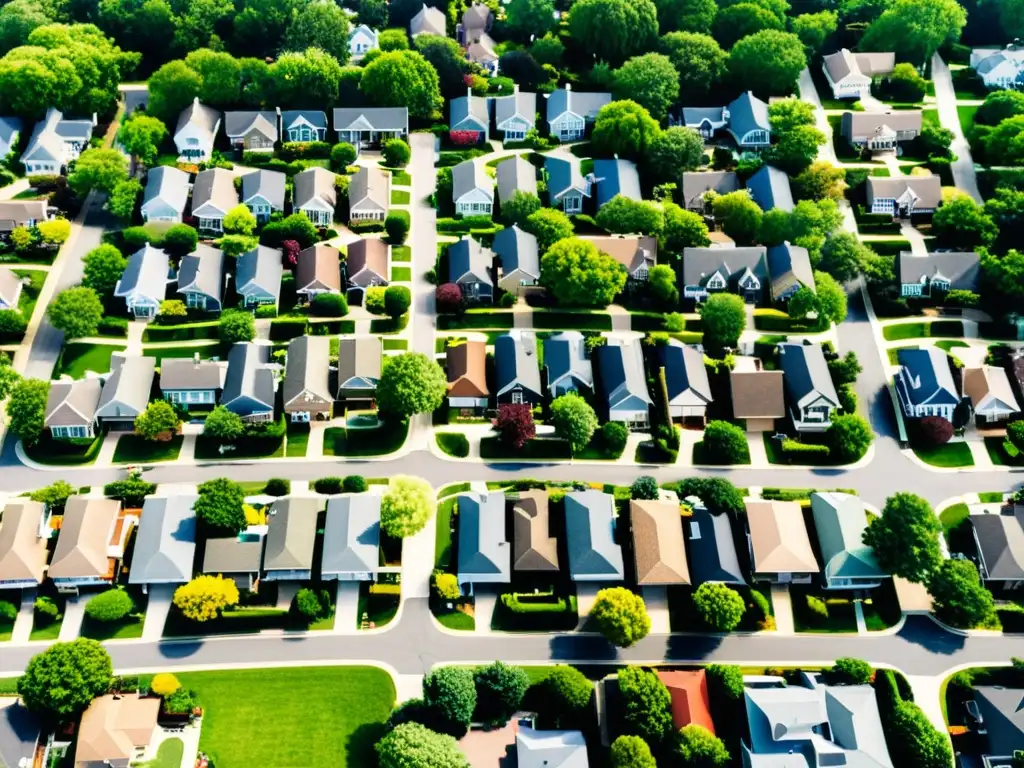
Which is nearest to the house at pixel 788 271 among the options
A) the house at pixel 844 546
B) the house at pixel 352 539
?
the house at pixel 844 546

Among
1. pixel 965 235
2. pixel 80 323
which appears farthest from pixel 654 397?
pixel 80 323

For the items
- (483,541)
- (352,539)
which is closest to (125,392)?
(352,539)

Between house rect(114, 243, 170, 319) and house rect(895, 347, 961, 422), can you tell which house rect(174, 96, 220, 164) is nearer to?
house rect(114, 243, 170, 319)

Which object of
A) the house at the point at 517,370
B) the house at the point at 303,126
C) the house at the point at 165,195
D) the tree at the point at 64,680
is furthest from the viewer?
the house at the point at 303,126

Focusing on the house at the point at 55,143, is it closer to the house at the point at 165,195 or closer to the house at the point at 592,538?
the house at the point at 165,195

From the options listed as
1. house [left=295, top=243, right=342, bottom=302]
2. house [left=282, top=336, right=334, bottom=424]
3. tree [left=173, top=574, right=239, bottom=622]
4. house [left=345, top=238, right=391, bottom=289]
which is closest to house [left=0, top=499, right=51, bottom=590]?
tree [left=173, top=574, right=239, bottom=622]

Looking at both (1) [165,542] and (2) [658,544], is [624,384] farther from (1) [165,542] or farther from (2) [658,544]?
(1) [165,542]
